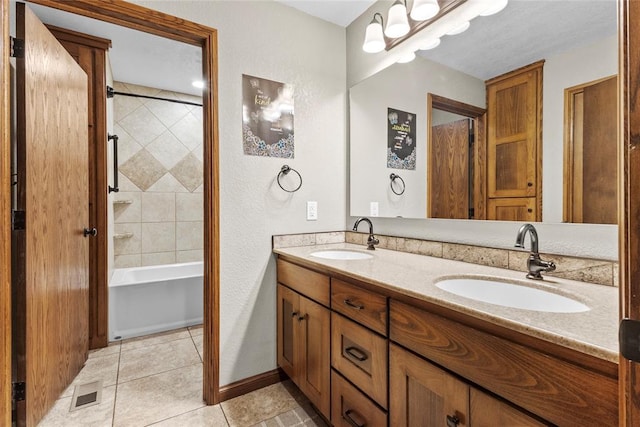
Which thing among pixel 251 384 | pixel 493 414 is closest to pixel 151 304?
pixel 251 384

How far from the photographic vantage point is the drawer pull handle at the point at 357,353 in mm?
1170

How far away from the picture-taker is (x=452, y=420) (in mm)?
829

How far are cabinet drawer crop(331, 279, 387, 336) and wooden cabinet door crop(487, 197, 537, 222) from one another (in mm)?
671

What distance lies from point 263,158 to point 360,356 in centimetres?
123

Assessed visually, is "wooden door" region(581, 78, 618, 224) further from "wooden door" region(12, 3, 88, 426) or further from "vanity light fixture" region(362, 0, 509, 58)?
"wooden door" region(12, 3, 88, 426)

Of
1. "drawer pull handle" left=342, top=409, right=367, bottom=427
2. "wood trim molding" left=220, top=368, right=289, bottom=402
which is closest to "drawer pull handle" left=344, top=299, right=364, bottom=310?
"drawer pull handle" left=342, top=409, right=367, bottom=427

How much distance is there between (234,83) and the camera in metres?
1.77

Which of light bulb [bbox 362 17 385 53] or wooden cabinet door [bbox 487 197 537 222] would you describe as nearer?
wooden cabinet door [bbox 487 197 537 222]

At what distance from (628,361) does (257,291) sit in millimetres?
1674

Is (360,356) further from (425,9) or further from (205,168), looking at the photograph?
(425,9)

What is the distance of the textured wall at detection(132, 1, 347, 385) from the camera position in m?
1.75

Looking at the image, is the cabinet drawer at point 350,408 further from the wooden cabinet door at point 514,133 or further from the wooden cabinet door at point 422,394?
the wooden cabinet door at point 514,133

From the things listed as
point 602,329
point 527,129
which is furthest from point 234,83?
point 602,329

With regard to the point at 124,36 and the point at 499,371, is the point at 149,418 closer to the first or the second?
the point at 499,371
